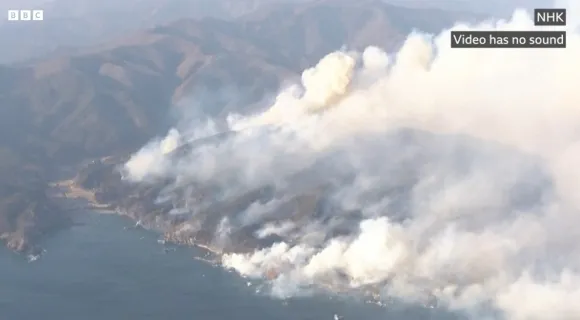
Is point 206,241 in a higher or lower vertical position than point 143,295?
higher

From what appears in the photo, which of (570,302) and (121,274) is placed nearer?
(570,302)

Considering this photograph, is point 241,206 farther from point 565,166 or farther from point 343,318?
point 565,166

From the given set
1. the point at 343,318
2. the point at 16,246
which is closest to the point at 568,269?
the point at 343,318

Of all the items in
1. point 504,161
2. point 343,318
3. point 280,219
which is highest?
point 504,161

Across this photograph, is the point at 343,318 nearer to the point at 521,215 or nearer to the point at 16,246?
the point at 521,215

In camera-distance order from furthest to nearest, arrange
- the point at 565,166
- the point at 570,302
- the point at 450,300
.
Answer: the point at 565,166
the point at 450,300
the point at 570,302

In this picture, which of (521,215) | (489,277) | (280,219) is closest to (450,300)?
(489,277)

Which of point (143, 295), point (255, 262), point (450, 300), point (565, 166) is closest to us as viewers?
point (450, 300)
